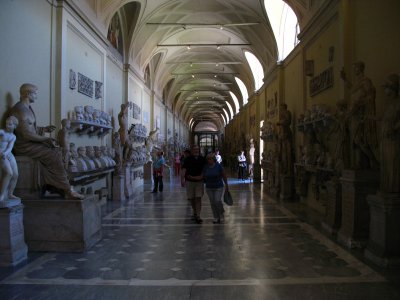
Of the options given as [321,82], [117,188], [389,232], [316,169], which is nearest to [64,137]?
[117,188]

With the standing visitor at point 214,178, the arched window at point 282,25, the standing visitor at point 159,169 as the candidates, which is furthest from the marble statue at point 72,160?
the arched window at point 282,25

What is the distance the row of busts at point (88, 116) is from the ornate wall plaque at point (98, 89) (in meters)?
0.66

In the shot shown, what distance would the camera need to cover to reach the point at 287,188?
41.1 ft

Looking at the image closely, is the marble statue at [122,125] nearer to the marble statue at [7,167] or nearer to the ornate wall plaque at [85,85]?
the ornate wall plaque at [85,85]

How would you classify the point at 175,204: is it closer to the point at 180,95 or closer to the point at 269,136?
the point at 269,136

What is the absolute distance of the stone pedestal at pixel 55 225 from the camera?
238 inches

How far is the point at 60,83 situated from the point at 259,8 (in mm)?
9127

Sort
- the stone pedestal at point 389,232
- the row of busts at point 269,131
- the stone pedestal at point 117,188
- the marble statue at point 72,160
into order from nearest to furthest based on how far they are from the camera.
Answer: the stone pedestal at point 389,232, the marble statue at point 72,160, the stone pedestal at point 117,188, the row of busts at point 269,131

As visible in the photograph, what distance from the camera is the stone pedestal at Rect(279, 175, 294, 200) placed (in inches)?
492

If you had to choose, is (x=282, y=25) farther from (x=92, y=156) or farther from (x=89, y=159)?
(x=89, y=159)

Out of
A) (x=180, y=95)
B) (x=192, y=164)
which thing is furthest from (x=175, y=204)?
(x=180, y=95)

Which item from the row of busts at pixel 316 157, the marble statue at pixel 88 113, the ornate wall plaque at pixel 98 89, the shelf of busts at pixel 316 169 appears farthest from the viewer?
the ornate wall plaque at pixel 98 89

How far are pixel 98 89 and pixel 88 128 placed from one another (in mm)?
1834

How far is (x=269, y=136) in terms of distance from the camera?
52.2 feet
